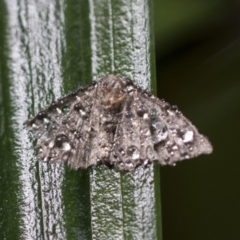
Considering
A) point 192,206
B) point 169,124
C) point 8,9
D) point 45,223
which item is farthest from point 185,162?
point 8,9

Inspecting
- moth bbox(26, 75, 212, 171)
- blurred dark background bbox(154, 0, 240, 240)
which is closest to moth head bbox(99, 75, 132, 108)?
moth bbox(26, 75, 212, 171)

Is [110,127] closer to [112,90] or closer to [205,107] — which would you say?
[112,90]

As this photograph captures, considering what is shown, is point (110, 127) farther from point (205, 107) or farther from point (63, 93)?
point (205, 107)

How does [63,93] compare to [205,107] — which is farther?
[205,107]

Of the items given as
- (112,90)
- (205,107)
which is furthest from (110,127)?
(205,107)

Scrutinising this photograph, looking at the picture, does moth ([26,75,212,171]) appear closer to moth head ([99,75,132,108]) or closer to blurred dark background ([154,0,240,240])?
moth head ([99,75,132,108])

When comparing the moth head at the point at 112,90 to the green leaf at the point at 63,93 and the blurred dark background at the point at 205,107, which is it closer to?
the green leaf at the point at 63,93
